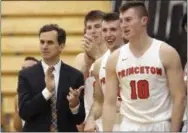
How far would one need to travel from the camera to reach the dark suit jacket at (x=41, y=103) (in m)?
6.28

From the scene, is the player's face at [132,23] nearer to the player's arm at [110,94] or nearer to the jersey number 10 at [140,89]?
the player's arm at [110,94]

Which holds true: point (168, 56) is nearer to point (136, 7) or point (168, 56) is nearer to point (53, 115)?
point (136, 7)

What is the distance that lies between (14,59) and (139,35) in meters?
5.73

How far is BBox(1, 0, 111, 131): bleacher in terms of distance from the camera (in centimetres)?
1149

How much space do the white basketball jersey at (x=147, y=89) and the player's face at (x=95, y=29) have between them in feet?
4.56

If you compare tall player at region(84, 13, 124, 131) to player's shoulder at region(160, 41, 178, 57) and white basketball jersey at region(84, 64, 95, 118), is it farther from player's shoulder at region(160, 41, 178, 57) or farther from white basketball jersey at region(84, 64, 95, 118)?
player's shoulder at region(160, 41, 178, 57)

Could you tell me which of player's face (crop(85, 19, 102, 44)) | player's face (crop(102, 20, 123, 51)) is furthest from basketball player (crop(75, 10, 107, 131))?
player's face (crop(102, 20, 123, 51))

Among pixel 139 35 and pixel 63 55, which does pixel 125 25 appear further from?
pixel 63 55

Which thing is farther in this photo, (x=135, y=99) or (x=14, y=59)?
(x=14, y=59)

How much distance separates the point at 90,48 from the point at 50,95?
102cm

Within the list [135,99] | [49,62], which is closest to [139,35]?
[135,99]

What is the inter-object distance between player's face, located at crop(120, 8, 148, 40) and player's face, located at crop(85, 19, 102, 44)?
1275 millimetres

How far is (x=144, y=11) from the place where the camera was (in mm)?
6109

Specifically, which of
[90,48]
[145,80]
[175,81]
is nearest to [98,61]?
[90,48]
